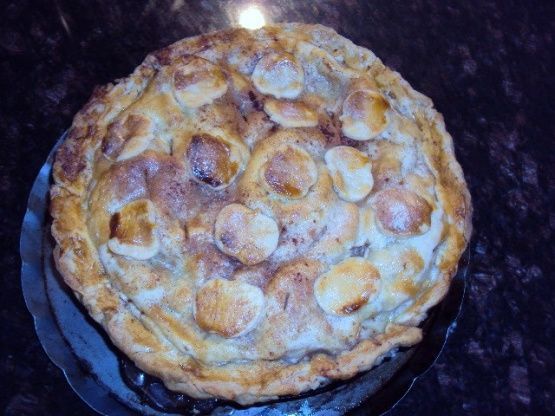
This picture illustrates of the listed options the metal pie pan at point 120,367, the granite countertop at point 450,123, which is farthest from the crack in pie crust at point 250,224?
the granite countertop at point 450,123

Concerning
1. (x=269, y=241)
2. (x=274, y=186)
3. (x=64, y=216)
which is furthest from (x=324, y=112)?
(x=64, y=216)

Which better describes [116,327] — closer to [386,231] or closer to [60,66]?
[386,231]

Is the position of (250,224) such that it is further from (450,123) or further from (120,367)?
(450,123)

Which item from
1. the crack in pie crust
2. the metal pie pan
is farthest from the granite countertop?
the crack in pie crust

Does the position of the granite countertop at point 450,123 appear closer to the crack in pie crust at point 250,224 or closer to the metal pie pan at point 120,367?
the metal pie pan at point 120,367

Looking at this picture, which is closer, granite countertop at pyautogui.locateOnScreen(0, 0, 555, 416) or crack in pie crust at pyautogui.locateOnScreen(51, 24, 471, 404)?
crack in pie crust at pyautogui.locateOnScreen(51, 24, 471, 404)

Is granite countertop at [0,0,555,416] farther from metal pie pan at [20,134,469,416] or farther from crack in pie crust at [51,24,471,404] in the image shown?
crack in pie crust at [51,24,471,404]
